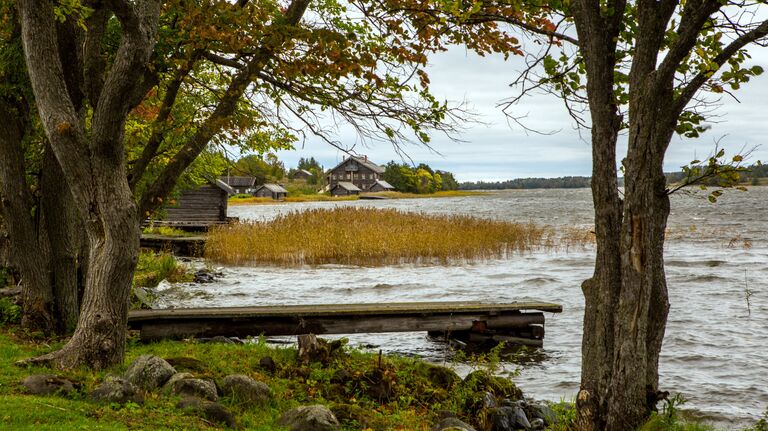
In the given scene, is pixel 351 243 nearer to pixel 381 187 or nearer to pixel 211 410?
pixel 211 410

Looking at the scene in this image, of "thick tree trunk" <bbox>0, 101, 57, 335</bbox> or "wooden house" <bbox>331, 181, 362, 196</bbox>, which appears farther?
"wooden house" <bbox>331, 181, 362, 196</bbox>

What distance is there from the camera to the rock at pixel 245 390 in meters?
7.62

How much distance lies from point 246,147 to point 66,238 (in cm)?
401

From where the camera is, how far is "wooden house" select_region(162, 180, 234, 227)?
130ft

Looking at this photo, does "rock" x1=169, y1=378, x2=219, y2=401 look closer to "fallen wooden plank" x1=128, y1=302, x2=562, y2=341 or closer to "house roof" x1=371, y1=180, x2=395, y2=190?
"fallen wooden plank" x1=128, y1=302, x2=562, y2=341

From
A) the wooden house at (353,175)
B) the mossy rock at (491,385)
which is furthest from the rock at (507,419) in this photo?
the wooden house at (353,175)

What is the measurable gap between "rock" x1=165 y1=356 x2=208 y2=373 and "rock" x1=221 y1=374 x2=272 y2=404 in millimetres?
962

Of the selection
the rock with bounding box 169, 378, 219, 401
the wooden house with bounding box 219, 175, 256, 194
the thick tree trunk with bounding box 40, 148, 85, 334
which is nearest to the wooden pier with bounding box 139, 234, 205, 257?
the thick tree trunk with bounding box 40, 148, 85, 334

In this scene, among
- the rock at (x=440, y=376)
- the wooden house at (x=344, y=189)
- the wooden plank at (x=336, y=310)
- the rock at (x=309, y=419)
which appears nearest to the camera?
the rock at (x=309, y=419)

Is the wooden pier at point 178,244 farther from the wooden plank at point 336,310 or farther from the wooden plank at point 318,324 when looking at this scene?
the wooden plank at point 318,324

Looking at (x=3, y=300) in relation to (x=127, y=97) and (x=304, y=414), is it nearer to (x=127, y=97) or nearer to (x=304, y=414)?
(x=127, y=97)

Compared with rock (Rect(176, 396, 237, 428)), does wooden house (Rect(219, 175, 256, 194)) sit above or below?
above

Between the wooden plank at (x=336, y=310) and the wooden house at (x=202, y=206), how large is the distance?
27704 millimetres

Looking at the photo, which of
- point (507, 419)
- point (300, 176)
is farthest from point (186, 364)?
point (300, 176)
